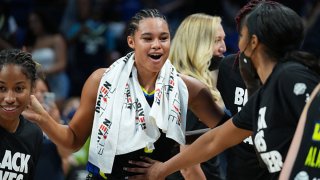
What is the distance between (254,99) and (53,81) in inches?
220

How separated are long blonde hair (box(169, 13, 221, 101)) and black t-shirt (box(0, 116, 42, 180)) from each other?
4.63ft

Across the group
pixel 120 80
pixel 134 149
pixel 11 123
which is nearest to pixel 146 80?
pixel 120 80

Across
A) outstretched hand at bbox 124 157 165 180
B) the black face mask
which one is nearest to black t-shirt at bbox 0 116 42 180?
outstretched hand at bbox 124 157 165 180

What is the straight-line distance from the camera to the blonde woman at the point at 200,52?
551 cm

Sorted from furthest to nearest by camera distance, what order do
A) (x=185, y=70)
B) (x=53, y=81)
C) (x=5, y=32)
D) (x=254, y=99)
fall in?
(x=53, y=81) < (x=5, y=32) < (x=185, y=70) < (x=254, y=99)

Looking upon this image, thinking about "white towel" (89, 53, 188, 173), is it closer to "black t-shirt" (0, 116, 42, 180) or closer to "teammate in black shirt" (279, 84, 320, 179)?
"black t-shirt" (0, 116, 42, 180)

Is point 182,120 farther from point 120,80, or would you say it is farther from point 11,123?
point 11,123

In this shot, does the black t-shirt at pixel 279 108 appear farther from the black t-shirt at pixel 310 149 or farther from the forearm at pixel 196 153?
the forearm at pixel 196 153

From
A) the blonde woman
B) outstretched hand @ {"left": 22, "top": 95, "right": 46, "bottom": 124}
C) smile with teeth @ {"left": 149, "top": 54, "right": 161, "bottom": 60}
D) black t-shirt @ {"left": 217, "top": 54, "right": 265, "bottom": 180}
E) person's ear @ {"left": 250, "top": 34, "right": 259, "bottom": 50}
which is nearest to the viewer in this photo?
person's ear @ {"left": 250, "top": 34, "right": 259, "bottom": 50}

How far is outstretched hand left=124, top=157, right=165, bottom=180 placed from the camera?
4.34 metres

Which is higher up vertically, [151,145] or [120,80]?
[120,80]

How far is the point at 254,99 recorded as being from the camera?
3.71 meters

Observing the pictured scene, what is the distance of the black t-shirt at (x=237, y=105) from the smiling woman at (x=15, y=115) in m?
1.41

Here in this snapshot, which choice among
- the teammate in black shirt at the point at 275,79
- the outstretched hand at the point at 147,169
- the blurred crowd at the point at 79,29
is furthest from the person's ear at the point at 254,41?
the blurred crowd at the point at 79,29
